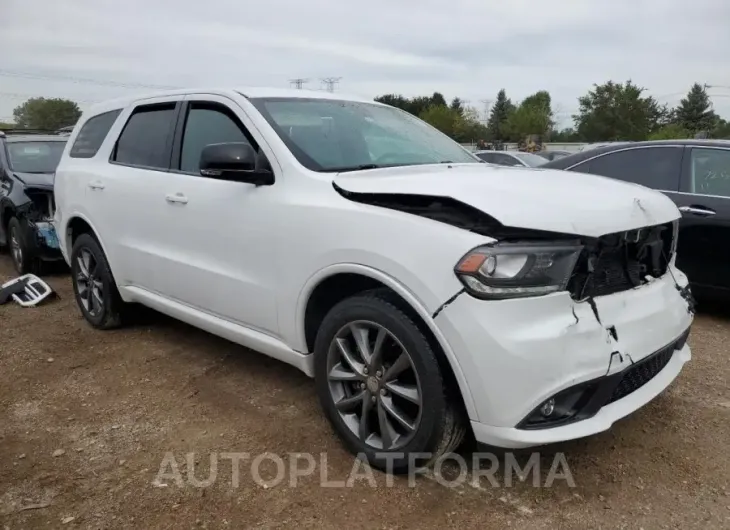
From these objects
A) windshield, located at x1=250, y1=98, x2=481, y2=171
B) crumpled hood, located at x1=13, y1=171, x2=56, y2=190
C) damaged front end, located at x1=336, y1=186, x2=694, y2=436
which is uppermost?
windshield, located at x1=250, y1=98, x2=481, y2=171

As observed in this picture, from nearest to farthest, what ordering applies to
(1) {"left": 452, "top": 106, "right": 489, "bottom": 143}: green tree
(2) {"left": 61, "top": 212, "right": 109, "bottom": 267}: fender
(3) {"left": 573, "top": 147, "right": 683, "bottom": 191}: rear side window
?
(2) {"left": 61, "top": 212, "right": 109, "bottom": 267}: fender < (3) {"left": 573, "top": 147, "right": 683, "bottom": 191}: rear side window < (1) {"left": 452, "top": 106, "right": 489, "bottom": 143}: green tree

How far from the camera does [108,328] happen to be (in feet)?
15.9

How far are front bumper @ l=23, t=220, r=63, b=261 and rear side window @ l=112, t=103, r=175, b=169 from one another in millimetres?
2879

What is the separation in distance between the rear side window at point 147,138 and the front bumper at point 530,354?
2.49 meters

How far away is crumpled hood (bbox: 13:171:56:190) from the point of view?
6.92 m

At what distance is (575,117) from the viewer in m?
64.4

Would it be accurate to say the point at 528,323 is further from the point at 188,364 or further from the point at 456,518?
the point at 188,364

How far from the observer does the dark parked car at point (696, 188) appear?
476 centimetres

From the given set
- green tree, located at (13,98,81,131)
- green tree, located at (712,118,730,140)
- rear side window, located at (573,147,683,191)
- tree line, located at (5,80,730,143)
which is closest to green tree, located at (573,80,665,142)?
tree line, located at (5,80,730,143)

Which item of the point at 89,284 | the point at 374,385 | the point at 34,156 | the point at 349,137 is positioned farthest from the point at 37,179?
the point at 374,385

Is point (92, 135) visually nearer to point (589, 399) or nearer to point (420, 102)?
point (589, 399)

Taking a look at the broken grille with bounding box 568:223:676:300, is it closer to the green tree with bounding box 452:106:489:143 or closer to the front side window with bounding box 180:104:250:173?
the front side window with bounding box 180:104:250:173

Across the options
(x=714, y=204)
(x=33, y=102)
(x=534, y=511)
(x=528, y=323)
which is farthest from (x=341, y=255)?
(x=33, y=102)

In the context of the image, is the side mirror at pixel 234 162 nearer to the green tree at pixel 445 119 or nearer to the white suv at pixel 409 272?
the white suv at pixel 409 272
